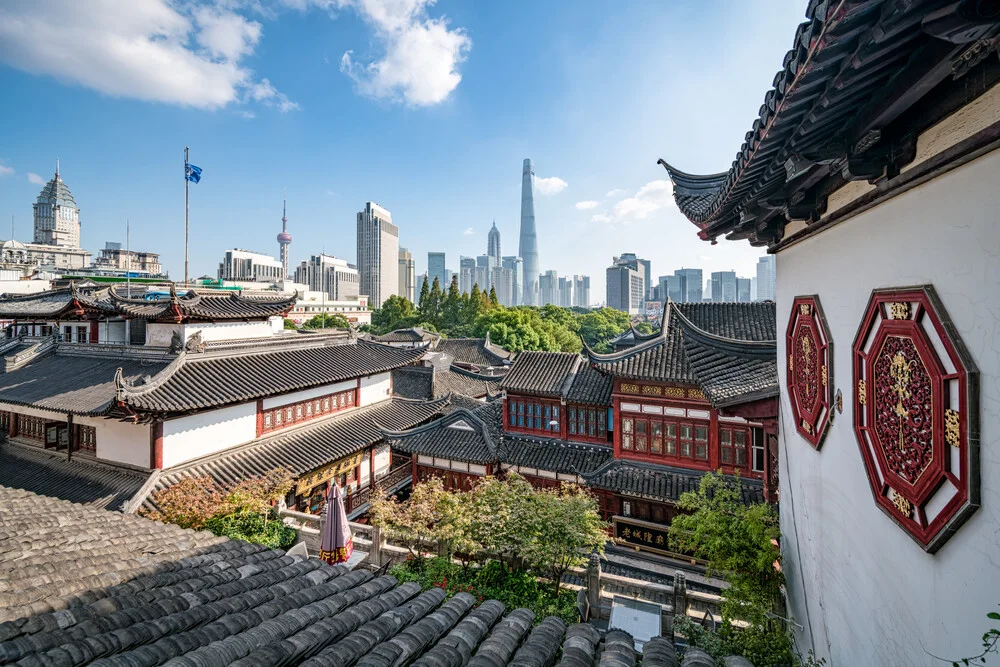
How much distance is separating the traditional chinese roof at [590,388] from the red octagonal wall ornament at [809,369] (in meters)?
8.96

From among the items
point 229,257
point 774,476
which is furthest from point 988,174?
point 229,257

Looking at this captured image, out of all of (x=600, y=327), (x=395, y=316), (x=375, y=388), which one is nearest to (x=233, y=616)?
(x=375, y=388)

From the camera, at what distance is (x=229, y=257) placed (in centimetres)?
11188

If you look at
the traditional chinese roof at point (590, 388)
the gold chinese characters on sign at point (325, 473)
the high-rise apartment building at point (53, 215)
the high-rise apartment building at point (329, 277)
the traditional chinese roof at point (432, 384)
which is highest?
the high-rise apartment building at point (53, 215)

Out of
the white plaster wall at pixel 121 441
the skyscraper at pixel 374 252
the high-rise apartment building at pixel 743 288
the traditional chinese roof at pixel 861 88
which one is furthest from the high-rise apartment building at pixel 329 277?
the high-rise apartment building at pixel 743 288

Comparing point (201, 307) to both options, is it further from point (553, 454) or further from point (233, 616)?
point (233, 616)

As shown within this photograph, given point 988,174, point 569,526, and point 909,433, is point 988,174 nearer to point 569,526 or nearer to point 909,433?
point 909,433

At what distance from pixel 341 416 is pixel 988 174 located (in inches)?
699

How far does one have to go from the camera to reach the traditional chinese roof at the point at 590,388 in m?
14.6

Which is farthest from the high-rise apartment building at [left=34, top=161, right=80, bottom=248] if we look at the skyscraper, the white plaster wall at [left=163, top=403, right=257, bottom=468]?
the white plaster wall at [left=163, top=403, right=257, bottom=468]

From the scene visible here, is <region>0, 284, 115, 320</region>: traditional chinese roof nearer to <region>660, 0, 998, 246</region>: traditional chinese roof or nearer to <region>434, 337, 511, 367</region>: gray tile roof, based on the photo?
<region>660, 0, 998, 246</region>: traditional chinese roof

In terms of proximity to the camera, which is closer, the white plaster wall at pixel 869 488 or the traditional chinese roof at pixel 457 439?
the white plaster wall at pixel 869 488

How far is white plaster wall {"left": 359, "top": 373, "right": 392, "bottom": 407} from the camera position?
18.7 meters

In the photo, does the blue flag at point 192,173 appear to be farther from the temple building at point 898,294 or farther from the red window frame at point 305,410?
the temple building at point 898,294
